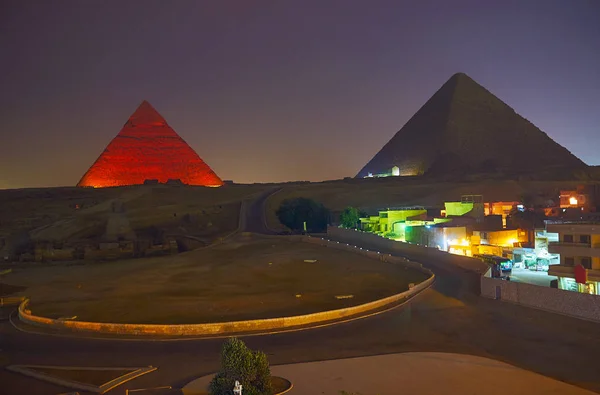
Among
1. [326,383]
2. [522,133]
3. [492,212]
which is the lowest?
[326,383]

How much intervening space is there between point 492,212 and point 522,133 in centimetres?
5435

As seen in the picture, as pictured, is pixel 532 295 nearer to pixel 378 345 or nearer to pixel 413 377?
pixel 378 345

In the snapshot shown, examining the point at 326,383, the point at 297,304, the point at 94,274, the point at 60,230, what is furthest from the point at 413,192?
the point at 326,383

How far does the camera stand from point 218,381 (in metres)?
10.2

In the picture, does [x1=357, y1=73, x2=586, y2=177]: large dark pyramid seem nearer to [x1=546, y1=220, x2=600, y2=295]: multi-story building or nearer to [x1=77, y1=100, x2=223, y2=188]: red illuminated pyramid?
[x1=77, y1=100, x2=223, y2=188]: red illuminated pyramid

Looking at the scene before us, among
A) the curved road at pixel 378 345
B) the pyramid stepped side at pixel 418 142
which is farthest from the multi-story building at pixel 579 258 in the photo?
the pyramid stepped side at pixel 418 142

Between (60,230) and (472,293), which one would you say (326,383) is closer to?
(472,293)

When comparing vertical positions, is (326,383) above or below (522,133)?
below

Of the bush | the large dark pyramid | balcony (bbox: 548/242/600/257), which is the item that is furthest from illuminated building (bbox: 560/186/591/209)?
the large dark pyramid

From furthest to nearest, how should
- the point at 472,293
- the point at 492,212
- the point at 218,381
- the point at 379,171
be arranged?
the point at 379,171, the point at 492,212, the point at 472,293, the point at 218,381

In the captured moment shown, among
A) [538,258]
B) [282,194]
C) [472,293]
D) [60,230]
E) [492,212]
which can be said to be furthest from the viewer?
[282,194]

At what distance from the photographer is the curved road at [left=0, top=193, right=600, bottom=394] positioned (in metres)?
12.4

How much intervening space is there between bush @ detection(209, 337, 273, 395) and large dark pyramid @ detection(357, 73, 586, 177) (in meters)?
67.9

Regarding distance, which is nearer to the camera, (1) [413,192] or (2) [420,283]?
(2) [420,283]
